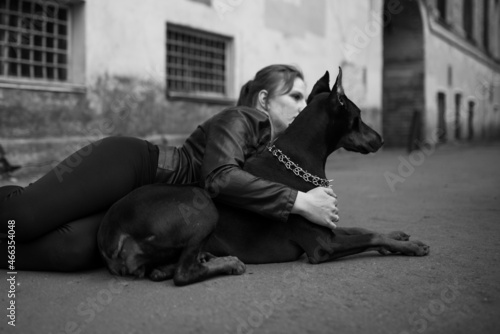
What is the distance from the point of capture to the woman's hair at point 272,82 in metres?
3.38

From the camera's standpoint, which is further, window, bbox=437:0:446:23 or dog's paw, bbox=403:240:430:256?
window, bbox=437:0:446:23

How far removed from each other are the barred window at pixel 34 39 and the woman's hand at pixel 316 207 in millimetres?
5579

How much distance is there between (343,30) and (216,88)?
497 centimetres

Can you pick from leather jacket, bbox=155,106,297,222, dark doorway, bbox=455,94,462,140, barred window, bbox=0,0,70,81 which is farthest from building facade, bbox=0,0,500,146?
dark doorway, bbox=455,94,462,140

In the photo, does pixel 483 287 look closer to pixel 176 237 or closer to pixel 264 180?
pixel 264 180

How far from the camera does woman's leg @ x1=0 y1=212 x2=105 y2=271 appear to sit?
8.87ft

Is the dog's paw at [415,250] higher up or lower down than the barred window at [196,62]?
lower down

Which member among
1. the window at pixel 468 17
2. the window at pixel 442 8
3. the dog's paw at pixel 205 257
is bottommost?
the dog's paw at pixel 205 257

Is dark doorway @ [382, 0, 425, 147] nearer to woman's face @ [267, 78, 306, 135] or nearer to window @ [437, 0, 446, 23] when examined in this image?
window @ [437, 0, 446, 23]

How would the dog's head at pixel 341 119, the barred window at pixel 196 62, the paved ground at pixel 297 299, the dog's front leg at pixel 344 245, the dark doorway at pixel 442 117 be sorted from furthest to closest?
1. the dark doorway at pixel 442 117
2. the barred window at pixel 196 62
3. the dog's head at pixel 341 119
4. the dog's front leg at pixel 344 245
5. the paved ground at pixel 297 299

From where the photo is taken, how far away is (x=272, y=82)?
11.1ft

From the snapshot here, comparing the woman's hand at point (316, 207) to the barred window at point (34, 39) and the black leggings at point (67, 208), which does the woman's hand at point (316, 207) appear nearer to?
the black leggings at point (67, 208)

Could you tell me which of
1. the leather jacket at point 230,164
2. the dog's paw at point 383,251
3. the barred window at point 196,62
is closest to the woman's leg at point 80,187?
the leather jacket at point 230,164

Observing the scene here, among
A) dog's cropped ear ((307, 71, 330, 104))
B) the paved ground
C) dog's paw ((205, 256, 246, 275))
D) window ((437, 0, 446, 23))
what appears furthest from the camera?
window ((437, 0, 446, 23))
